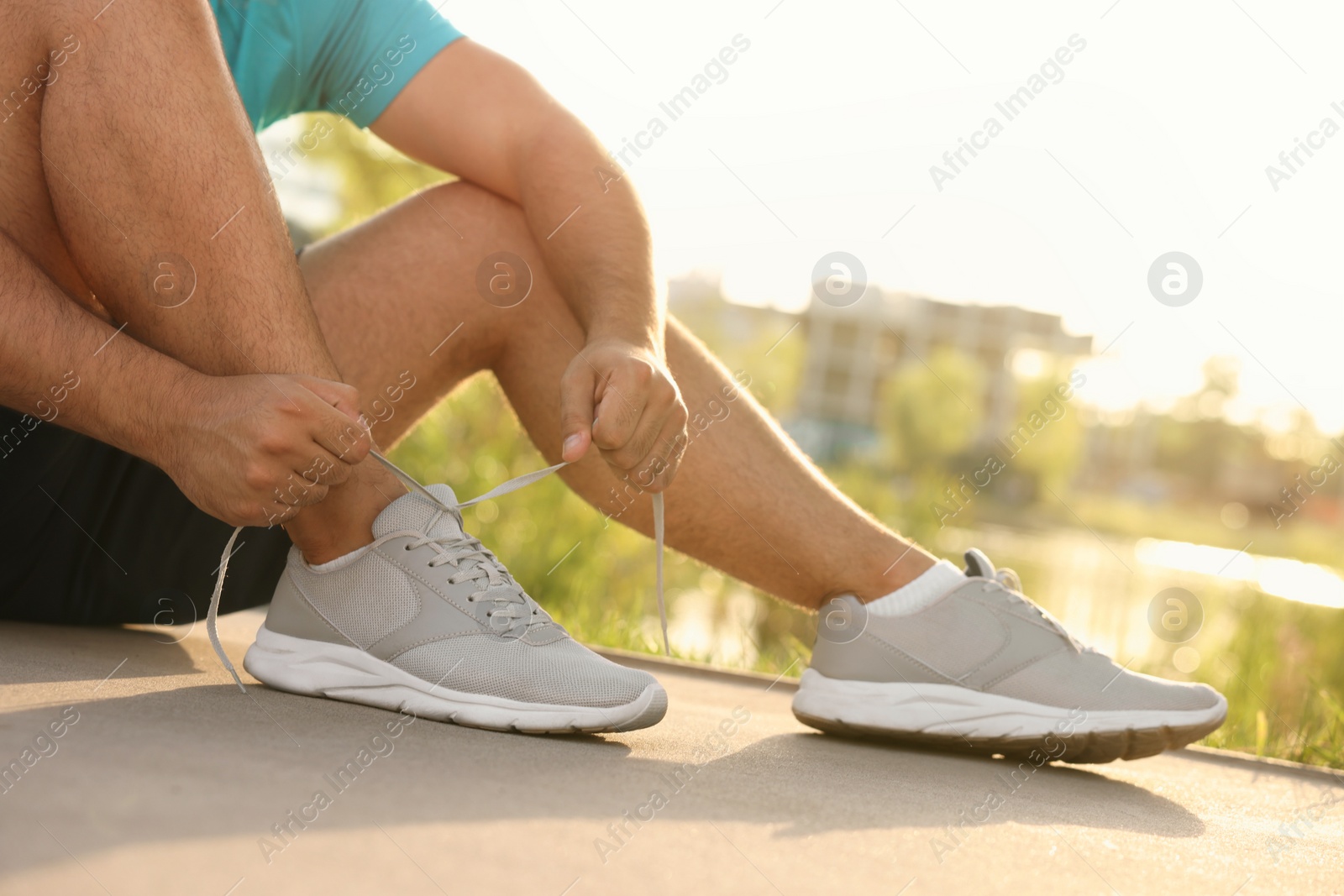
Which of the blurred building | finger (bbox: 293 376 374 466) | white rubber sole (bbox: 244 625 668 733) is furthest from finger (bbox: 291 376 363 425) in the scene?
the blurred building

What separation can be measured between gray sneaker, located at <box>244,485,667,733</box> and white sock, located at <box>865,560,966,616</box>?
15.0 inches

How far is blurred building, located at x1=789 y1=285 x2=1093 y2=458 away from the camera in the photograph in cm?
4531

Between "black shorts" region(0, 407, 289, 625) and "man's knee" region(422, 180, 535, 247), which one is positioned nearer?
"black shorts" region(0, 407, 289, 625)

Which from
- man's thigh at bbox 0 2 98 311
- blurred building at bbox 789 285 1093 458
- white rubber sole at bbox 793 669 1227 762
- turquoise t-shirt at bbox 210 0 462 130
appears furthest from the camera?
blurred building at bbox 789 285 1093 458

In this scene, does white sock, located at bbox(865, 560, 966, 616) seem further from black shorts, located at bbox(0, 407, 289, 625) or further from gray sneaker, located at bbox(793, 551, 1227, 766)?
black shorts, located at bbox(0, 407, 289, 625)

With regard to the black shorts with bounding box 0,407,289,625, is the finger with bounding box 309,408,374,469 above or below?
above

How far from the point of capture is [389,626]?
1164 mm

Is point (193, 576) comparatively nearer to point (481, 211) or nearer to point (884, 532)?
point (481, 211)

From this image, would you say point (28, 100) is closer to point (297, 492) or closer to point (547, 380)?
point (297, 492)

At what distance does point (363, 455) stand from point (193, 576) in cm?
52

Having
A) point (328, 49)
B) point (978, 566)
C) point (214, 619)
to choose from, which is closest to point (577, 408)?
point (214, 619)

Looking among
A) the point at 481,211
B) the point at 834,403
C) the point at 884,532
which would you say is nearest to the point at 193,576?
the point at 481,211

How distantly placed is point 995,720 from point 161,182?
1182 millimetres

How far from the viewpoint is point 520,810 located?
813mm
